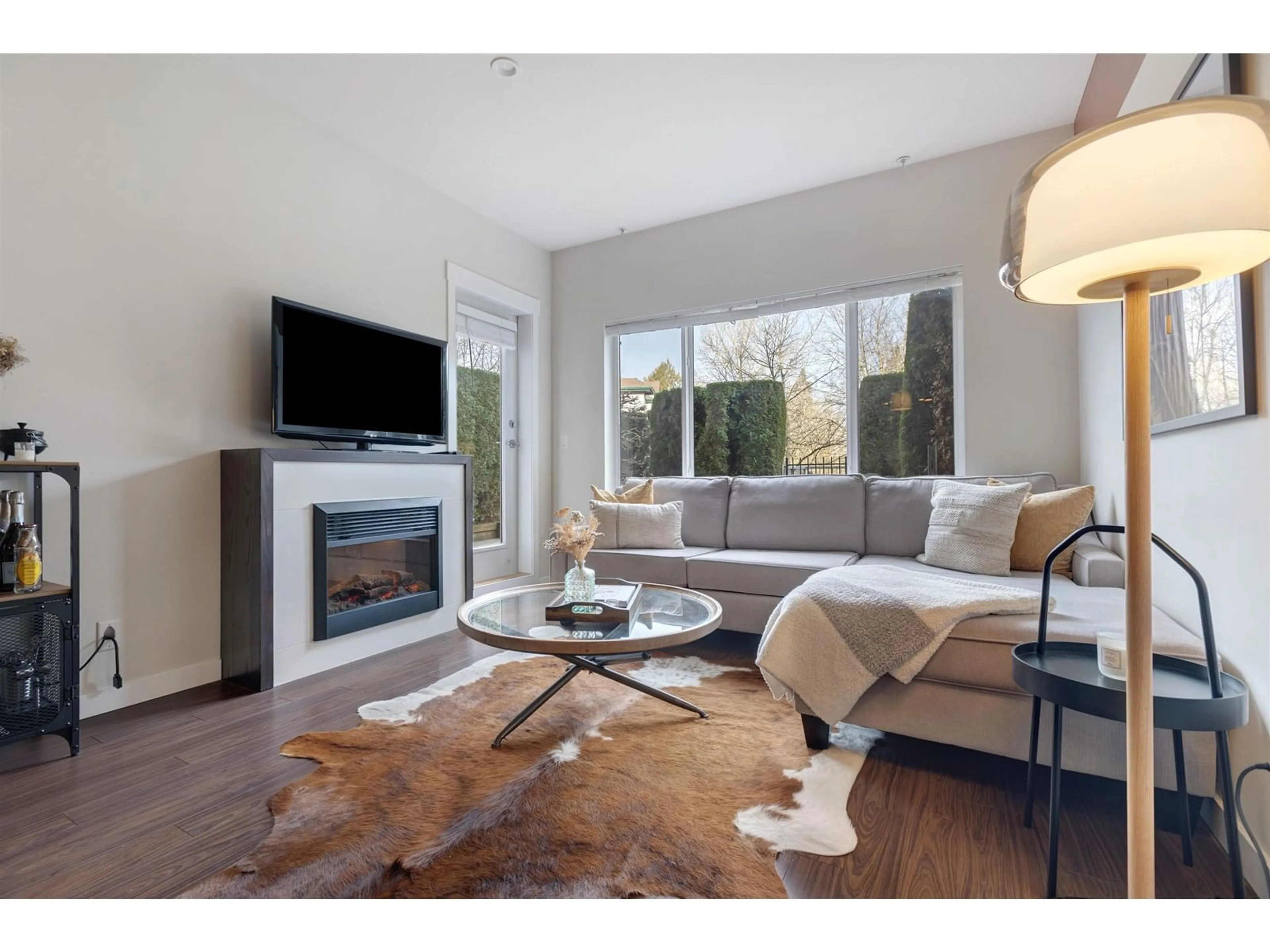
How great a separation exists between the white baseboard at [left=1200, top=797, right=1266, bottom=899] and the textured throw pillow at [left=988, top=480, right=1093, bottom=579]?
3.82 ft

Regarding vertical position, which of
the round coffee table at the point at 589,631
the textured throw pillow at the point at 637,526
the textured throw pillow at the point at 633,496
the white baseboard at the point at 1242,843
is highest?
the textured throw pillow at the point at 633,496

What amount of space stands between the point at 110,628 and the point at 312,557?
712mm

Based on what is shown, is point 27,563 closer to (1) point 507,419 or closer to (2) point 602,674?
(2) point 602,674

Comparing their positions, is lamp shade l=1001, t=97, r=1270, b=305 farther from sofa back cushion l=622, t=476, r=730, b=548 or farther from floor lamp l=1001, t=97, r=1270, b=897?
sofa back cushion l=622, t=476, r=730, b=548

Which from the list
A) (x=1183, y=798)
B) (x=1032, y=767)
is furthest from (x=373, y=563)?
(x=1183, y=798)

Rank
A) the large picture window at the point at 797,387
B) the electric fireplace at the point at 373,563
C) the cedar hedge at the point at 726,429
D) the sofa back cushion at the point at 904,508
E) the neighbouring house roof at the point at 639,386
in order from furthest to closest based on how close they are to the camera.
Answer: the neighbouring house roof at the point at 639,386, the cedar hedge at the point at 726,429, the large picture window at the point at 797,387, the sofa back cushion at the point at 904,508, the electric fireplace at the point at 373,563

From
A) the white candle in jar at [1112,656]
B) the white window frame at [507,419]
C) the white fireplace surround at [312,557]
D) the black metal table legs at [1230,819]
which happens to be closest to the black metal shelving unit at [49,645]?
the white fireplace surround at [312,557]

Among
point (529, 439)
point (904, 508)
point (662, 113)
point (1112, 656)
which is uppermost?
point (662, 113)

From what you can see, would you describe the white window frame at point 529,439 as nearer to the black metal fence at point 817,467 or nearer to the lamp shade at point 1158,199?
the black metal fence at point 817,467

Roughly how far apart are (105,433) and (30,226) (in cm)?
74

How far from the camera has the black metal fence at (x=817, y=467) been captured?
3.79 meters

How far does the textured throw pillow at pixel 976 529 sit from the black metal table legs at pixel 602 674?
1371mm

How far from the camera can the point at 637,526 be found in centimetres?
342
